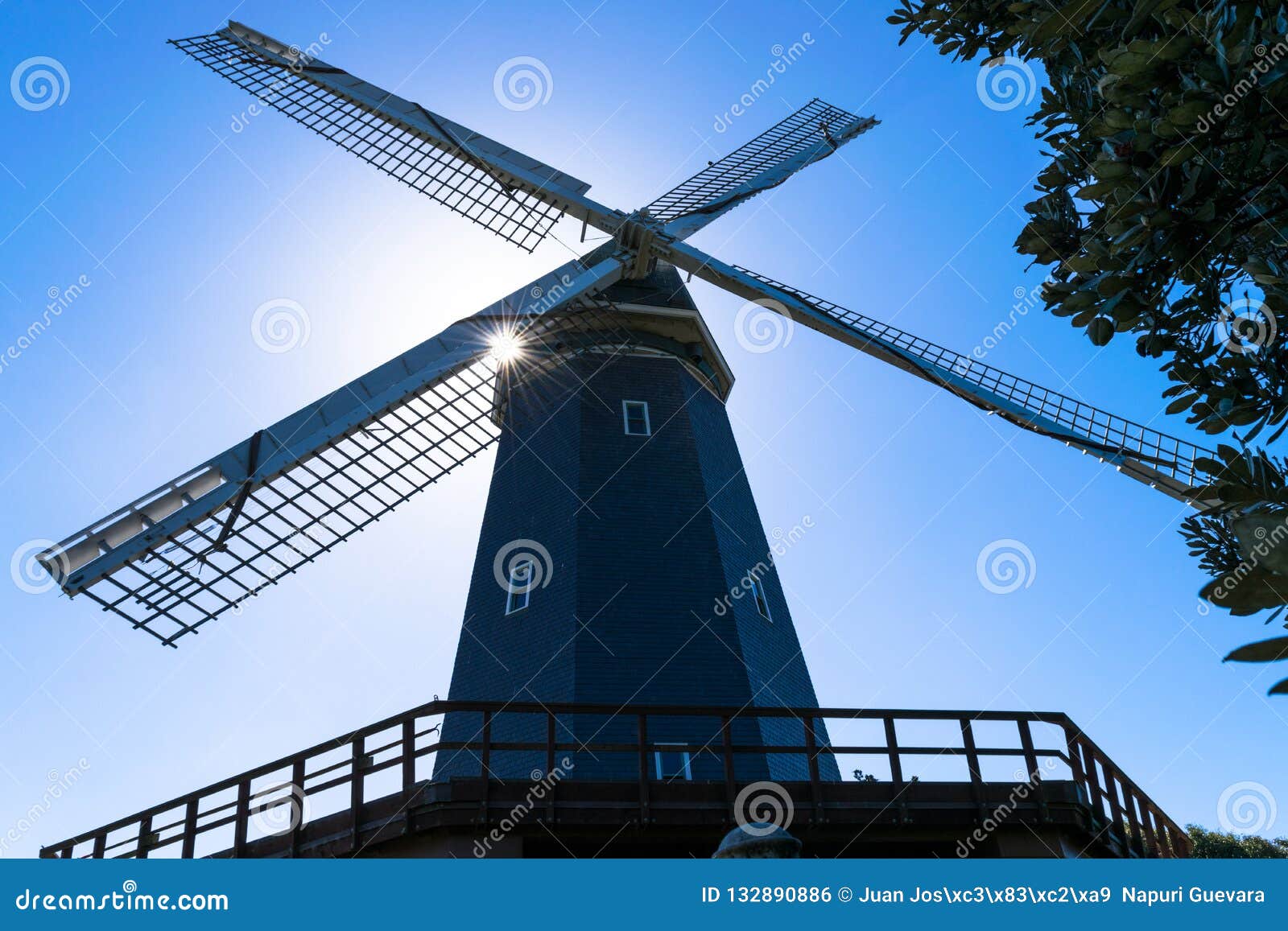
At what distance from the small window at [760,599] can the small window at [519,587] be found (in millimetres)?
2936

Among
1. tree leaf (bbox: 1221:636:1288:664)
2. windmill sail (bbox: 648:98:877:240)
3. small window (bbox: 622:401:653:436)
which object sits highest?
windmill sail (bbox: 648:98:877:240)

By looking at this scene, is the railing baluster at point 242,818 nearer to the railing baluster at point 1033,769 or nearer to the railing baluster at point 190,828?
the railing baluster at point 190,828

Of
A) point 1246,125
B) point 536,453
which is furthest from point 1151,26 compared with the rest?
point 536,453

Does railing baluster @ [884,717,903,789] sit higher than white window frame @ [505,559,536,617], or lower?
lower

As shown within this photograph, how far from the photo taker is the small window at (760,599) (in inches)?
571

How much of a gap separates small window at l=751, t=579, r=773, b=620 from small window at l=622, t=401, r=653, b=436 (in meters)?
2.61

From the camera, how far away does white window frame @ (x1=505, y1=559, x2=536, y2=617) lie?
14000 millimetres

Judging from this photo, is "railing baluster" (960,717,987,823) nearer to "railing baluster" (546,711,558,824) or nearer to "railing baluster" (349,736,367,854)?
"railing baluster" (546,711,558,824)

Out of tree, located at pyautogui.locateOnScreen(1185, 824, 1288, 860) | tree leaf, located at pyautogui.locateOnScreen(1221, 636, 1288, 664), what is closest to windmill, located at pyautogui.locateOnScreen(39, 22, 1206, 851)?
tree leaf, located at pyautogui.locateOnScreen(1221, 636, 1288, 664)

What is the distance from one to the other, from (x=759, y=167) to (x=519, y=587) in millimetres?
10393

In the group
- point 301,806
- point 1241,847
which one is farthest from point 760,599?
point 1241,847

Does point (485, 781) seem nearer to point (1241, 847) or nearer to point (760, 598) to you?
point (760, 598)

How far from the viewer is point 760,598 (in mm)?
14672

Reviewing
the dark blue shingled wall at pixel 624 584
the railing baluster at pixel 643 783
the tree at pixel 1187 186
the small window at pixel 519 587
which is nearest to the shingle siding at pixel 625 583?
the dark blue shingled wall at pixel 624 584
